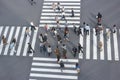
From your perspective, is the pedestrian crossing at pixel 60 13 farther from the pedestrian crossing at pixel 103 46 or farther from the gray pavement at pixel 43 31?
the pedestrian crossing at pixel 103 46

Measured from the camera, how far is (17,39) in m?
40.5

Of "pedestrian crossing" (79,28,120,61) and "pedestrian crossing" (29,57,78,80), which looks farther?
"pedestrian crossing" (79,28,120,61)

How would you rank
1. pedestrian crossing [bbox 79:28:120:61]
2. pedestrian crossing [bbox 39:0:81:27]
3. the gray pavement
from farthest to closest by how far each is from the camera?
pedestrian crossing [bbox 39:0:81:27], pedestrian crossing [bbox 79:28:120:61], the gray pavement

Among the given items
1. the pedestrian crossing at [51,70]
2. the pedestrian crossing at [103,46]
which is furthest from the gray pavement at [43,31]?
the pedestrian crossing at [51,70]

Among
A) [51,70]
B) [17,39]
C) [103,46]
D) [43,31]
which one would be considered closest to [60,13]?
[43,31]

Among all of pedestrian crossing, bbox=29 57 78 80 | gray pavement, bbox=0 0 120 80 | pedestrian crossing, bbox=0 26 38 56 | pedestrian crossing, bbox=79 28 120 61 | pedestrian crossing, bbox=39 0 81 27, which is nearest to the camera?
pedestrian crossing, bbox=29 57 78 80

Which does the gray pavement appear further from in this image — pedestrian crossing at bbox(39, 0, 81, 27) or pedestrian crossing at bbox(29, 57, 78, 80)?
pedestrian crossing at bbox(39, 0, 81, 27)

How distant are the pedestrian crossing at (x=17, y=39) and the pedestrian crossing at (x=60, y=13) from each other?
9.31ft

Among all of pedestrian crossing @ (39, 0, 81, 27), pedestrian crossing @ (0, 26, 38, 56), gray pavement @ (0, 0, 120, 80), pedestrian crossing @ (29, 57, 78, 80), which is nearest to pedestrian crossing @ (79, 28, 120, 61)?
gray pavement @ (0, 0, 120, 80)

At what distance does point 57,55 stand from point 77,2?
37.6 feet

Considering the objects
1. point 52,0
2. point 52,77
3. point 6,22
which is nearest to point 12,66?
point 52,77

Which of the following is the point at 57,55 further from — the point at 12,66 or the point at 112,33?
the point at 112,33

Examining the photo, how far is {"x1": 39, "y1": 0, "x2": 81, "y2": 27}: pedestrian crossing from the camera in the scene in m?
41.9

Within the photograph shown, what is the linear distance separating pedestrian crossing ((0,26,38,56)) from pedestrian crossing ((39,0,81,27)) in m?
2.84
